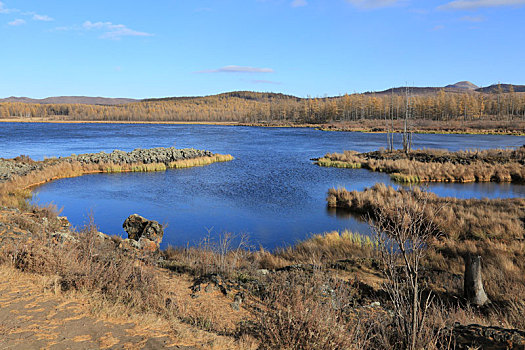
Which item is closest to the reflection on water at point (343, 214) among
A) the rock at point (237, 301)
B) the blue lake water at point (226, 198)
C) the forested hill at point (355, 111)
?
the blue lake water at point (226, 198)

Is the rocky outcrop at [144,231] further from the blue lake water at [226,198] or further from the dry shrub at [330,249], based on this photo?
the dry shrub at [330,249]

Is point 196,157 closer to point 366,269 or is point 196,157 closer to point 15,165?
point 15,165

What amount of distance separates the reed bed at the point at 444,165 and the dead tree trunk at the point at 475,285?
1898 cm

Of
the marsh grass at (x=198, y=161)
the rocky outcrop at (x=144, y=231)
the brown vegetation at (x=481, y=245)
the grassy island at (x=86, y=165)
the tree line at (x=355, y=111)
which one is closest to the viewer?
the brown vegetation at (x=481, y=245)

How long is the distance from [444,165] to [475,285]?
933 inches

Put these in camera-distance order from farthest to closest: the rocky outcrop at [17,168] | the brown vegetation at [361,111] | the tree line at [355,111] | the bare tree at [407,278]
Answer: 1. the tree line at [355,111]
2. the brown vegetation at [361,111]
3. the rocky outcrop at [17,168]
4. the bare tree at [407,278]

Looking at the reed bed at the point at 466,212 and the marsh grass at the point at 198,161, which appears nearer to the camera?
the reed bed at the point at 466,212

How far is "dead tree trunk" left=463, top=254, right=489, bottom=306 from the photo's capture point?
6.83m

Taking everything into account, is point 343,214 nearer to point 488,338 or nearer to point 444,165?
point 488,338

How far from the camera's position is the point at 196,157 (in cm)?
3662

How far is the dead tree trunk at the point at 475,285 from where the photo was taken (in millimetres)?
6832

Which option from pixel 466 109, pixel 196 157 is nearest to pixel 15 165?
pixel 196 157

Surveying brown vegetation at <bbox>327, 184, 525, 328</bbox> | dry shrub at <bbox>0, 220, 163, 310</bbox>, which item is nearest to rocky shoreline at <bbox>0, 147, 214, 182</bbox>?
dry shrub at <bbox>0, 220, 163, 310</bbox>

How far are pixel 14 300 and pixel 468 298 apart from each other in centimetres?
782
